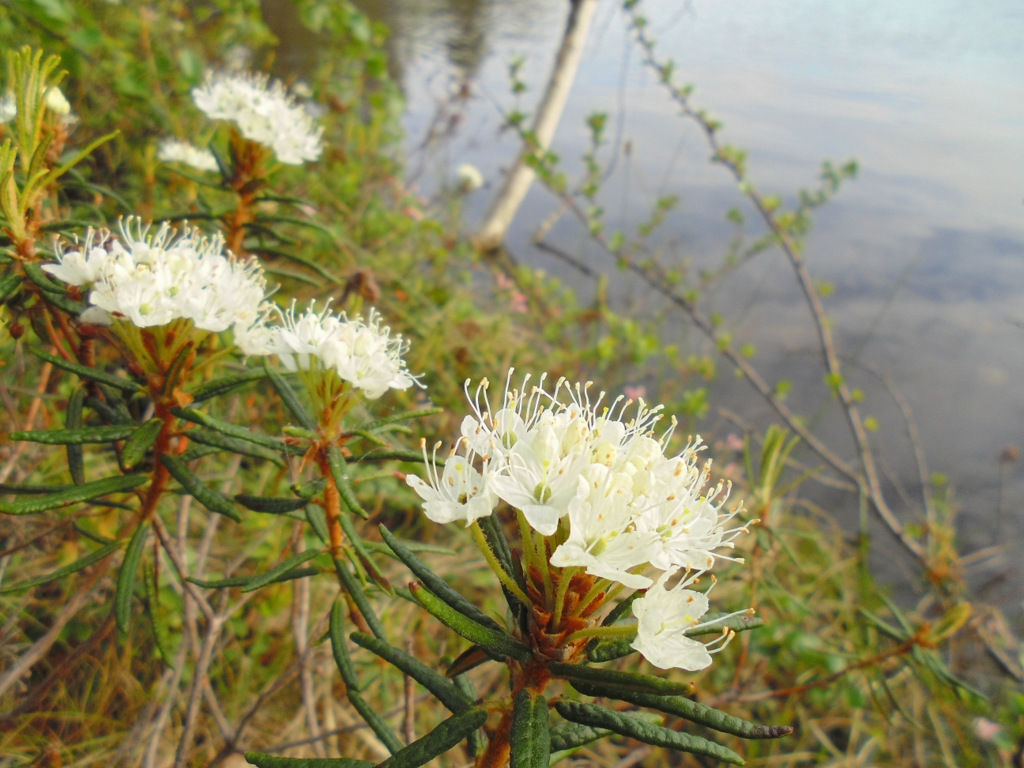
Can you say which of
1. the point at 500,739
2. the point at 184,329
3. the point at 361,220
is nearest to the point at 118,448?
the point at 184,329

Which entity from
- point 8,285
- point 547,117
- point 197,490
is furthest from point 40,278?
point 547,117

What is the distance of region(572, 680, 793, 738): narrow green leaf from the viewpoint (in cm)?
70

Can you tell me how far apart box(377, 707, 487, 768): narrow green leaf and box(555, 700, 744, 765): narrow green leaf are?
110mm

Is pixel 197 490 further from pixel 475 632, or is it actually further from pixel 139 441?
pixel 475 632

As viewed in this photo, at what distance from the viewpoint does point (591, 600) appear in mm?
769

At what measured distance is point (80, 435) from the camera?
1086mm

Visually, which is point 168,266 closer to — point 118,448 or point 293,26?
point 118,448

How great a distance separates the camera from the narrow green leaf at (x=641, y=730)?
0.72 metres

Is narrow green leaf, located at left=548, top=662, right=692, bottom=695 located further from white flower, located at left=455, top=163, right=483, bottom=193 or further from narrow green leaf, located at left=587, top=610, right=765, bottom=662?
white flower, located at left=455, top=163, right=483, bottom=193

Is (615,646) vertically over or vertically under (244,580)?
under

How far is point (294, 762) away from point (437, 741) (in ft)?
0.64

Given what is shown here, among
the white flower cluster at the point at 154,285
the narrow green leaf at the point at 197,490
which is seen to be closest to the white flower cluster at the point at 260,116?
the white flower cluster at the point at 154,285

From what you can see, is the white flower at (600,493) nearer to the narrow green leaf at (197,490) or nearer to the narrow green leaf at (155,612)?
the narrow green leaf at (197,490)

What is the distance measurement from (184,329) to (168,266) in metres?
0.11
